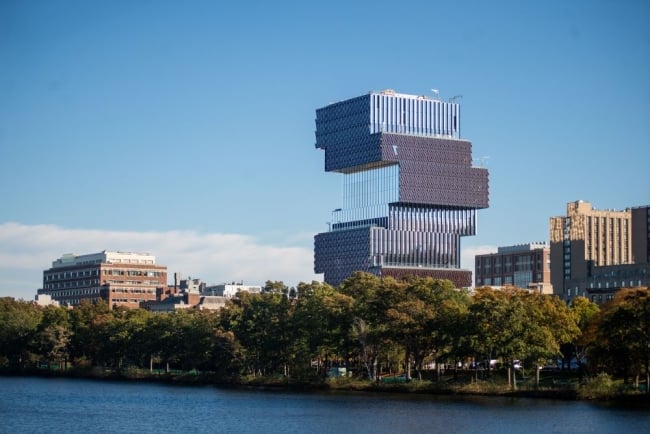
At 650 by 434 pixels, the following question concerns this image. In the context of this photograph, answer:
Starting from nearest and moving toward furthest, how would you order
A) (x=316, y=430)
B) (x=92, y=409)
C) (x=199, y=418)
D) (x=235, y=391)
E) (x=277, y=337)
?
(x=316, y=430) < (x=199, y=418) < (x=92, y=409) < (x=235, y=391) < (x=277, y=337)

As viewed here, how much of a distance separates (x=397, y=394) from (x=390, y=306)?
11.5 metres

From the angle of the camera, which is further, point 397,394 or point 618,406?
point 397,394

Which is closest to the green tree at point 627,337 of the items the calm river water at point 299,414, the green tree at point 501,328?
the calm river water at point 299,414

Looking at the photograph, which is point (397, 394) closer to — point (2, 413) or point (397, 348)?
point (397, 348)

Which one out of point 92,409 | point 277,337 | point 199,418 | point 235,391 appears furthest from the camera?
point 277,337

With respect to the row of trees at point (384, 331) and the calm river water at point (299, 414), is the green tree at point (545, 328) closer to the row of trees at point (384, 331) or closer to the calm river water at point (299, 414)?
the row of trees at point (384, 331)

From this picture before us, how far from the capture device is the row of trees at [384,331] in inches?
4816

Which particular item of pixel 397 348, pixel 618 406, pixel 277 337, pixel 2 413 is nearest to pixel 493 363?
pixel 397 348

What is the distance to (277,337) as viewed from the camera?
157125mm

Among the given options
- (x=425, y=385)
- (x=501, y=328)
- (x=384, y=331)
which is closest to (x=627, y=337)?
(x=501, y=328)

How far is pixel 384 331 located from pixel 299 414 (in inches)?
1199

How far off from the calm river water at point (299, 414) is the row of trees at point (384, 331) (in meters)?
7.03

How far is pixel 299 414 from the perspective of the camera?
11012cm

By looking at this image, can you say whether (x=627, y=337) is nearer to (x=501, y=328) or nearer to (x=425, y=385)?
(x=501, y=328)
